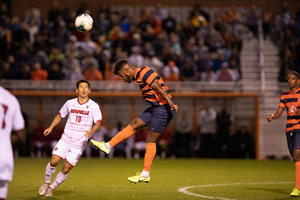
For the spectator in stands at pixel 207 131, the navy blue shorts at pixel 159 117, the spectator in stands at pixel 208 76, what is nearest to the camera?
the navy blue shorts at pixel 159 117

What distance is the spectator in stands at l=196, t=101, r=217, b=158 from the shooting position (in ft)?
54.0

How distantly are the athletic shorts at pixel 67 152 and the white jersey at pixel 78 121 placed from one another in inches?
2.8

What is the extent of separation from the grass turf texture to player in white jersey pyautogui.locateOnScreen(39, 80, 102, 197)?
367 millimetres

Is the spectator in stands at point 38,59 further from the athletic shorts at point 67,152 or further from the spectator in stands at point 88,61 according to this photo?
the athletic shorts at point 67,152

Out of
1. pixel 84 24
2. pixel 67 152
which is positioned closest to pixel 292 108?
pixel 67 152

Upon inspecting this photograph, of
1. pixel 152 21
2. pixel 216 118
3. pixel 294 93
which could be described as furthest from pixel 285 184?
pixel 152 21

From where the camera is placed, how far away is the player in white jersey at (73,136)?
780 centimetres

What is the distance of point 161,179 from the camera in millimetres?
10727

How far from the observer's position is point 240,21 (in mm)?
20703

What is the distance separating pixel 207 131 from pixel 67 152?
9.33m

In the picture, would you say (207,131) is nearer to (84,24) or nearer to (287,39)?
(287,39)

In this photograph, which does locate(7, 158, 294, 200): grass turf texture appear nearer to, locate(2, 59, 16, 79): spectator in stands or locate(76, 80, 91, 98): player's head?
locate(76, 80, 91, 98): player's head

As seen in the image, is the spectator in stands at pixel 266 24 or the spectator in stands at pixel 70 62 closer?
the spectator in stands at pixel 70 62

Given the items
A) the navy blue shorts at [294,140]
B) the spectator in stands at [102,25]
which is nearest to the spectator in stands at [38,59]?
the spectator in stands at [102,25]
